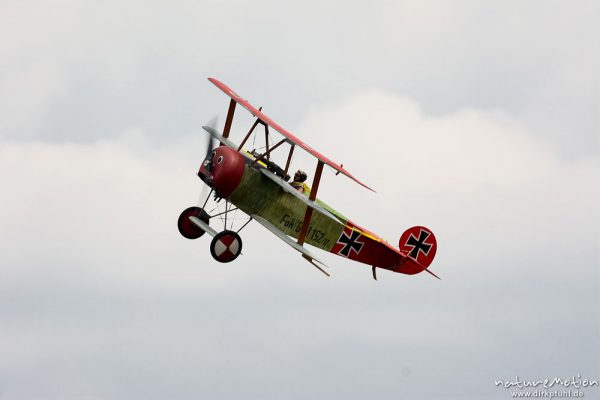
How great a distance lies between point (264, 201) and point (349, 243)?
9.58 feet

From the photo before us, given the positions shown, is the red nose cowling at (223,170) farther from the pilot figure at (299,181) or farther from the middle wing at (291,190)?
the pilot figure at (299,181)

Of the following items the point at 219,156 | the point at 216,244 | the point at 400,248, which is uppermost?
the point at 400,248

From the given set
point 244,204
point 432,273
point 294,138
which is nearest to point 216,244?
point 244,204

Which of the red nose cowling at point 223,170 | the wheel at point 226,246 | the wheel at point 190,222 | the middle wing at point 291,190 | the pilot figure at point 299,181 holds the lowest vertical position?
the wheel at point 226,246

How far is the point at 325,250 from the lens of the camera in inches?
1032

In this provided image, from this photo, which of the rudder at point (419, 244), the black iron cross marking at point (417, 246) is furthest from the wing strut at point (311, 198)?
the black iron cross marking at point (417, 246)

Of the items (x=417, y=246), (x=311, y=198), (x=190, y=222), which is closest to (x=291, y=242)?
(x=311, y=198)

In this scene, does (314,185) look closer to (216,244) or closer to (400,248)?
(216,244)

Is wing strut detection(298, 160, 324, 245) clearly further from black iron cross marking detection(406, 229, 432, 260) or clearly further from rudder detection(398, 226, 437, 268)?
black iron cross marking detection(406, 229, 432, 260)

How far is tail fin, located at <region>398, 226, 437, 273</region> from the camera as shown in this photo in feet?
91.4

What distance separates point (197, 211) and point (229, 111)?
2391 mm

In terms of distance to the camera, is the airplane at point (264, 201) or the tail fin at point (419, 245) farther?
the tail fin at point (419, 245)

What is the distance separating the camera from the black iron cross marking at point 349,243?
26.4 meters

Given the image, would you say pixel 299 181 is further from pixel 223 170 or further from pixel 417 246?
pixel 417 246
